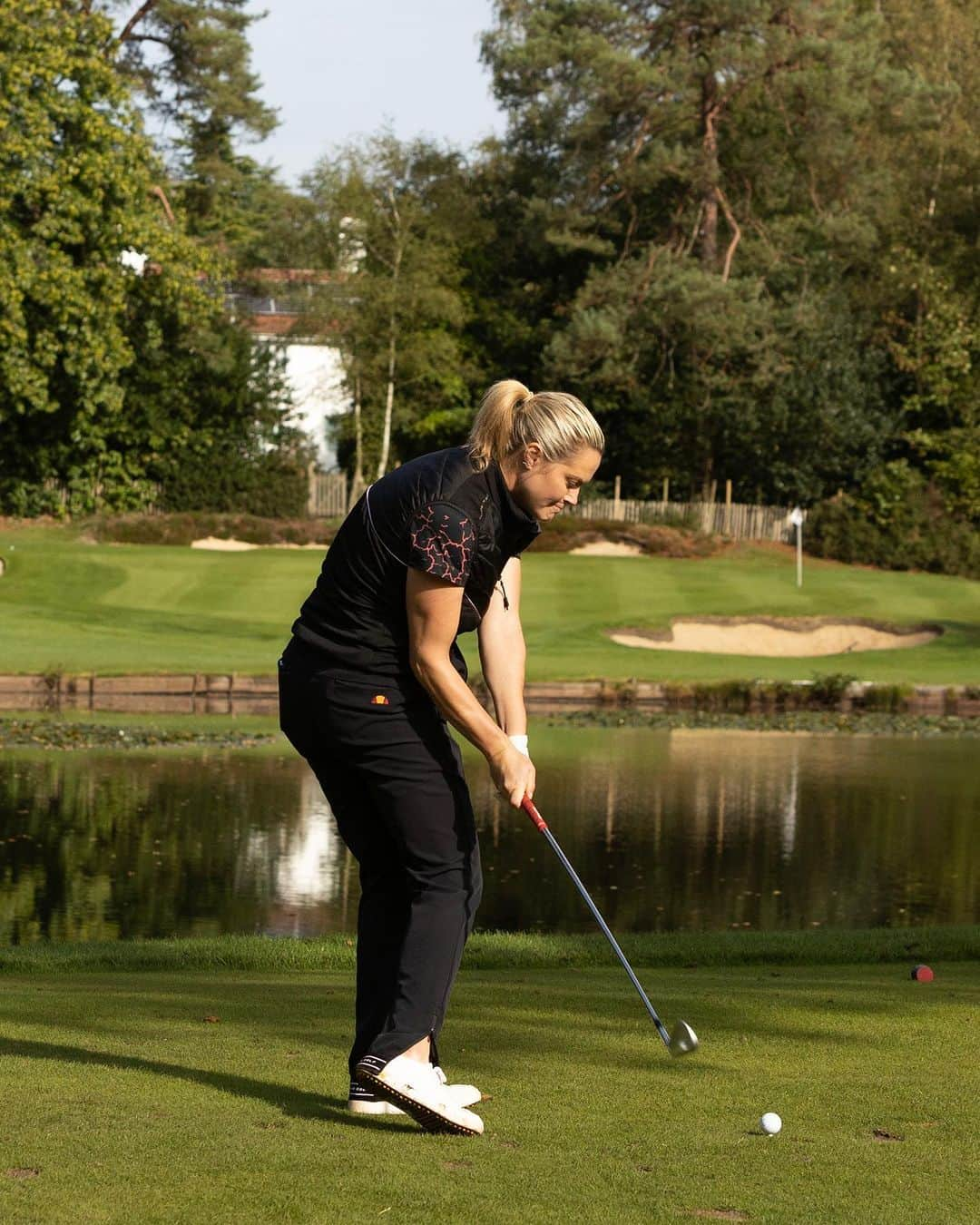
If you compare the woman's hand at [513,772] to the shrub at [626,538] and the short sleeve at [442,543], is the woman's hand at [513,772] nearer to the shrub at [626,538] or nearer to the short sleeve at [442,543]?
the short sleeve at [442,543]

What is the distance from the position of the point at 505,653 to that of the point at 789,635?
26.5 meters

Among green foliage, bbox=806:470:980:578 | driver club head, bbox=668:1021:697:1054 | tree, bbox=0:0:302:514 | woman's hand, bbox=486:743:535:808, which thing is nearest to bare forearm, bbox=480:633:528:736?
woman's hand, bbox=486:743:535:808

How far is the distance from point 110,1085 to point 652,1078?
1533 mm

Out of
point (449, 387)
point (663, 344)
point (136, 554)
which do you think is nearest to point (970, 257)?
point (663, 344)

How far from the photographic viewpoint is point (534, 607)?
33094 mm

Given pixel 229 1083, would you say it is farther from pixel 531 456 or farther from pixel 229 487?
pixel 229 487

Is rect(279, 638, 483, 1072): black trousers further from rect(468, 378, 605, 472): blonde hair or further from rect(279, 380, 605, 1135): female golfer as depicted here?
rect(468, 378, 605, 472): blonde hair

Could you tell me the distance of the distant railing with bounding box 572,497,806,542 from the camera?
50312 millimetres

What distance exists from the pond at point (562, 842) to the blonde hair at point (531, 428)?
5834mm

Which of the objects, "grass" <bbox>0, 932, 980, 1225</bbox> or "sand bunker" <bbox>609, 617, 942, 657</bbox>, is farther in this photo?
"sand bunker" <bbox>609, 617, 942, 657</bbox>

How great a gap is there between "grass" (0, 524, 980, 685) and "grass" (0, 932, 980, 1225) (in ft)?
56.2

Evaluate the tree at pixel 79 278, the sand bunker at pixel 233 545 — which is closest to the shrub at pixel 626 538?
the sand bunker at pixel 233 545

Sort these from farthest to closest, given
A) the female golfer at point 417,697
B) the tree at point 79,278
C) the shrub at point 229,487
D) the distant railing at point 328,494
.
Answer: the distant railing at point 328,494 → the shrub at point 229,487 → the tree at point 79,278 → the female golfer at point 417,697

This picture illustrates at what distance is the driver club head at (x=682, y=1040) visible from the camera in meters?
4.95
